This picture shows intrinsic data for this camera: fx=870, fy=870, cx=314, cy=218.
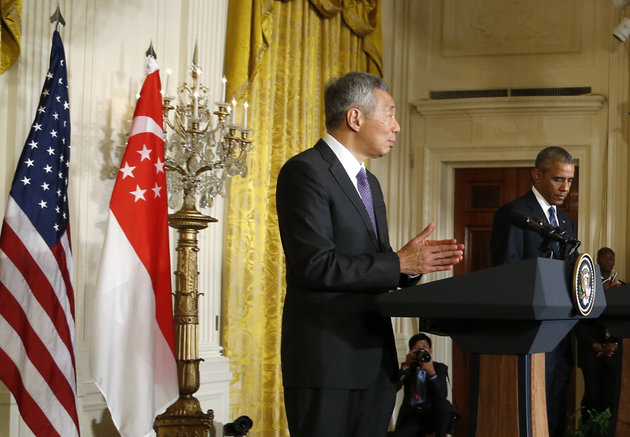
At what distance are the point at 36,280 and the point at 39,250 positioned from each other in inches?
4.8

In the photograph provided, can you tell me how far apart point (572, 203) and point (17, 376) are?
5.52m

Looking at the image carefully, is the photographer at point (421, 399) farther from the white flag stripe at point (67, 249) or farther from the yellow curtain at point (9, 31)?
the yellow curtain at point (9, 31)

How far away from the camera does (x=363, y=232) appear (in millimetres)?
2551

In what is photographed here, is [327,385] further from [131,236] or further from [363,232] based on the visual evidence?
[131,236]

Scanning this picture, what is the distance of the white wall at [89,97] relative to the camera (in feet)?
12.8

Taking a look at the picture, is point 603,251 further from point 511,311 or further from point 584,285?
point 511,311

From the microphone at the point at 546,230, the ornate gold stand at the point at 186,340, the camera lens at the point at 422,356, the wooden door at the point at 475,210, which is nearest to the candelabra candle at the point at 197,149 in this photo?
the ornate gold stand at the point at 186,340

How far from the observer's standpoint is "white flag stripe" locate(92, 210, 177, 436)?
375cm

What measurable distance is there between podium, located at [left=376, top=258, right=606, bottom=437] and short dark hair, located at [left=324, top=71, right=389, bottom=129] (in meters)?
0.69

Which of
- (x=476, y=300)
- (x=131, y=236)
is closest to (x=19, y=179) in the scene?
(x=131, y=236)

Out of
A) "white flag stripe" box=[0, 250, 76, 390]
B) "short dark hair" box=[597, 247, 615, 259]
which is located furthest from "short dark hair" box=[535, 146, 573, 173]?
"short dark hair" box=[597, 247, 615, 259]

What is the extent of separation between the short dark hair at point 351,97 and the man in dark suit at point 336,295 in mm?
140

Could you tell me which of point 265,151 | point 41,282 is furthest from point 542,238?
point 265,151

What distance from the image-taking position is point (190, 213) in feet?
13.8
